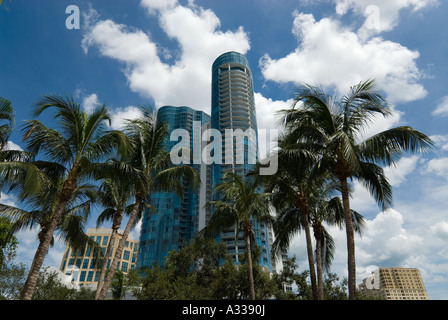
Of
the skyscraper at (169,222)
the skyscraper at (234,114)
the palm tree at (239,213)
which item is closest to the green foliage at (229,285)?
the palm tree at (239,213)

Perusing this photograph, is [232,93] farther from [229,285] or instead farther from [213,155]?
[229,285]

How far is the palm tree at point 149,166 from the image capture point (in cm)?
1405

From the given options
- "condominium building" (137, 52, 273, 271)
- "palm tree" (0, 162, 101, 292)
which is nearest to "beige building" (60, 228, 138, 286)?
"condominium building" (137, 52, 273, 271)

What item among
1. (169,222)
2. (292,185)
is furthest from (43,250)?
(169,222)

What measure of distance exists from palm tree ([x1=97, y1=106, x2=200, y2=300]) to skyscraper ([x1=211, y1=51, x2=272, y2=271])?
253ft

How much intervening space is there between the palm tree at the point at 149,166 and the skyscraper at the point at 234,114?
253ft

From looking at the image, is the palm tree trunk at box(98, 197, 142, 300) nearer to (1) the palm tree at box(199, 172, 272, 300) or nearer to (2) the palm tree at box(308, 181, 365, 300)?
(1) the palm tree at box(199, 172, 272, 300)

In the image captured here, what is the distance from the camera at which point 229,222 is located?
62.2ft

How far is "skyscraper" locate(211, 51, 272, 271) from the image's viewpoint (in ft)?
324

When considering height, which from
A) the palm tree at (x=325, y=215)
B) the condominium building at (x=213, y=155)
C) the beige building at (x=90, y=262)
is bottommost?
the palm tree at (x=325, y=215)

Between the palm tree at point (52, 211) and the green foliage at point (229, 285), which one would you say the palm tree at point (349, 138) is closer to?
the palm tree at point (52, 211)
